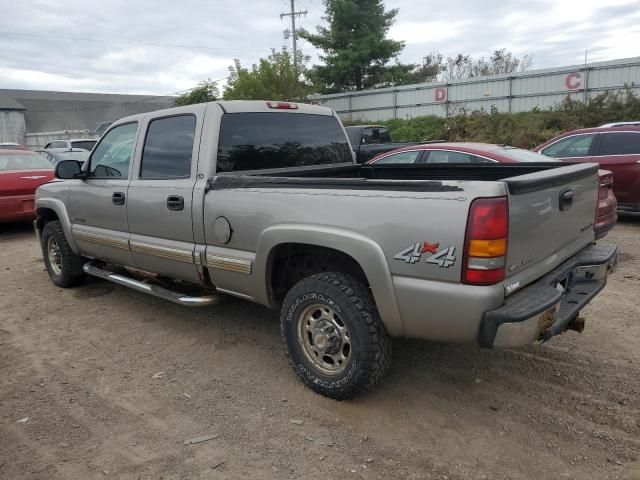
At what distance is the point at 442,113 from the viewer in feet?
85.6

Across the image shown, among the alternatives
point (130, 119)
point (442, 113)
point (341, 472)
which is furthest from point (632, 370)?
point (442, 113)

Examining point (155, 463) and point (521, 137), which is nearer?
point (155, 463)

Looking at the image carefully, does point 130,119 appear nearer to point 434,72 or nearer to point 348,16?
point 348,16

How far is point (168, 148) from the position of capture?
167 inches

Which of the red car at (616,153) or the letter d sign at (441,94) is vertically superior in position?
the letter d sign at (441,94)

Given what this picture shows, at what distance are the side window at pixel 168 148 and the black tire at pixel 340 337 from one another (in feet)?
4.71

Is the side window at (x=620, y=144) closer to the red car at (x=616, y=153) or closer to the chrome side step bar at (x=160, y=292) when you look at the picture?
the red car at (x=616, y=153)

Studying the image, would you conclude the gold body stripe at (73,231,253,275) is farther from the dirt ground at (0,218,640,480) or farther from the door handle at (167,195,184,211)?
the dirt ground at (0,218,640,480)

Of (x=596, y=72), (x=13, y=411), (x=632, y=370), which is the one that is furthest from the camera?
(x=596, y=72)

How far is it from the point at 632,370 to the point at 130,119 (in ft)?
14.9

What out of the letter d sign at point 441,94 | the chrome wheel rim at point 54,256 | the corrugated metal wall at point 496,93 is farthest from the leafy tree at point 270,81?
the chrome wheel rim at point 54,256

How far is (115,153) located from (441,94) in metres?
23.5

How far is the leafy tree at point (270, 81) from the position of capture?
29.5 m

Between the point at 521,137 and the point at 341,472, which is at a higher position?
the point at 521,137
